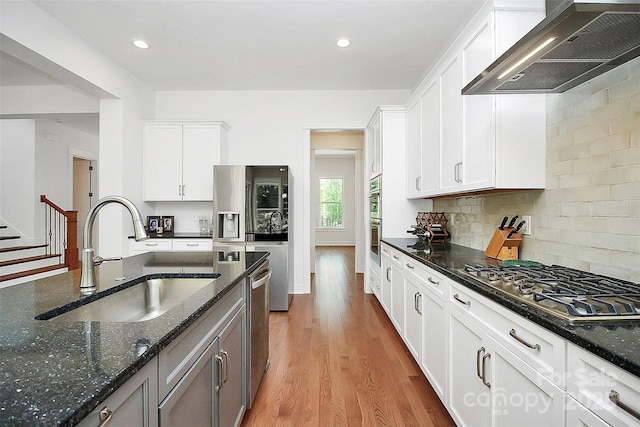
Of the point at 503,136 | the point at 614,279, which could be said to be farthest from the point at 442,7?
the point at 614,279

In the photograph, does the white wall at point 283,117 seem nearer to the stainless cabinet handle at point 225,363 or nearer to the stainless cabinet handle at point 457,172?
the stainless cabinet handle at point 457,172

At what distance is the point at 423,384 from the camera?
2.30 meters

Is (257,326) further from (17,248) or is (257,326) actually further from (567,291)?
(17,248)

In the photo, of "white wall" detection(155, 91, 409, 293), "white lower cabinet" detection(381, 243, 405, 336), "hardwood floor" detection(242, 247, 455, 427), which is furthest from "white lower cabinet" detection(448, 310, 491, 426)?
"white wall" detection(155, 91, 409, 293)

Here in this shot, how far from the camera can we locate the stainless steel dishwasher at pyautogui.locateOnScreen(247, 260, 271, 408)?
1.93 m

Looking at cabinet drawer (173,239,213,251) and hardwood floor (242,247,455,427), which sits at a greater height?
cabinet drawer (173,239,213,251)

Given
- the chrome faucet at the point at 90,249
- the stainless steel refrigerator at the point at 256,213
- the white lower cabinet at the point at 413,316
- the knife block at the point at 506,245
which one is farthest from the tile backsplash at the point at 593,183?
the stainless steel refrigerator at the point at 256,213

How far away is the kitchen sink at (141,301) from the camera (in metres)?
1.29

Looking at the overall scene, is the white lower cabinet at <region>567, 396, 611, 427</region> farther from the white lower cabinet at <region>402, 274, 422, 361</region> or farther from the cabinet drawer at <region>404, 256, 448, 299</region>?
the white lower cabinet at <region>402, 274, 422, 361</region>

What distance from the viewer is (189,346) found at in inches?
42.1

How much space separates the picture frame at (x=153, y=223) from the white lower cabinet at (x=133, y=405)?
4.05m

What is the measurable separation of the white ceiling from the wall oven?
139cm

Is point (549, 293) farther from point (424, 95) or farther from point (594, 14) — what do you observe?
point (424, 95)

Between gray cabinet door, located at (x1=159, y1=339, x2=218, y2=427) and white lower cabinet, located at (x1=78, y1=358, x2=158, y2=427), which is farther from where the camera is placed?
gray cabinet door, located at (x1=159, y1=339, x2=218, y2=427)
